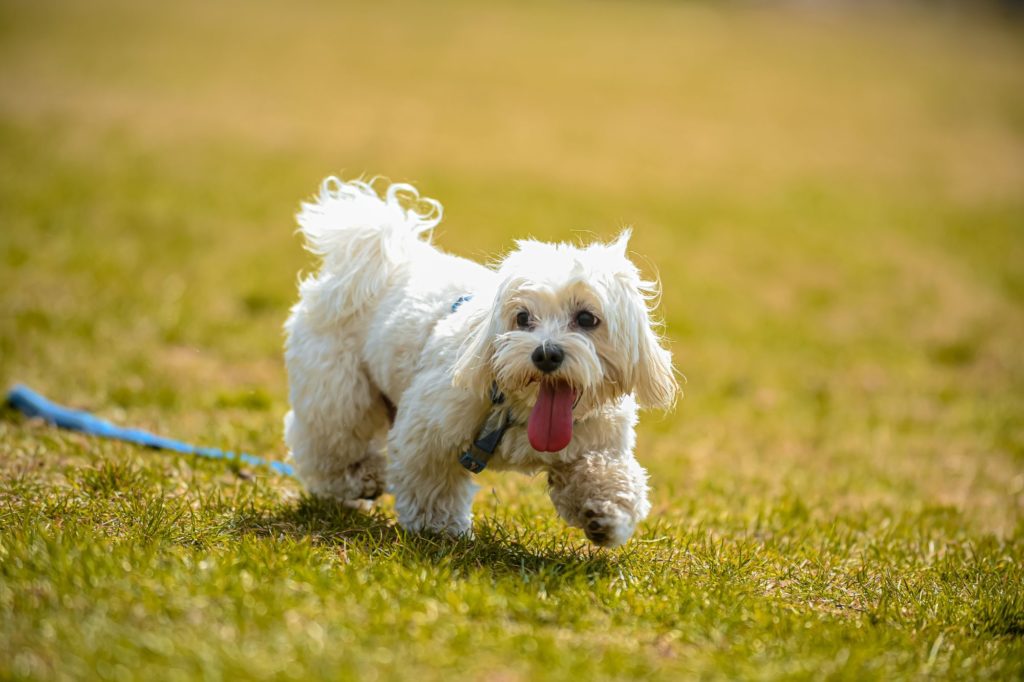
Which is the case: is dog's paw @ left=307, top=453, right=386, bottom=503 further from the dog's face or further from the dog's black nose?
the dog's black nose

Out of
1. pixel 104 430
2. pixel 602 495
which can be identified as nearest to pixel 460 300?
pixel 602 495

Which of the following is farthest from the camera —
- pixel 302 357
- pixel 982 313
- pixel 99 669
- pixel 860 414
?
pixel 982 313

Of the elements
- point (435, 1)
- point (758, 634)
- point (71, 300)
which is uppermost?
point (435, 1)

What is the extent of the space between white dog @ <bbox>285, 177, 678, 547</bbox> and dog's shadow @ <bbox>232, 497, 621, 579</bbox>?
0.13 m

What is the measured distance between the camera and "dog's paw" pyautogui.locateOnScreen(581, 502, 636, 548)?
4594 mm

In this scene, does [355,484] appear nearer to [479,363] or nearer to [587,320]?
[479,363]

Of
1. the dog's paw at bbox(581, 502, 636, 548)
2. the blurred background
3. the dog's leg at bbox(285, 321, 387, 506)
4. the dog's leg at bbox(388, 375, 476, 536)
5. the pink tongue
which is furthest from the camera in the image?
→ the blurred background

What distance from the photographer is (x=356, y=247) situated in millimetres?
5523

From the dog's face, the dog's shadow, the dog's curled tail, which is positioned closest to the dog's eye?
the dog's face

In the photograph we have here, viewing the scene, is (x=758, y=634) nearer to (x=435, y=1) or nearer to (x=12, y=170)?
(x=12, y=170)

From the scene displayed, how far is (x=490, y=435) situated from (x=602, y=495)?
1.78ft

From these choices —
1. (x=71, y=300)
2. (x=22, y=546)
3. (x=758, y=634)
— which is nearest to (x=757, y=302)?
(x=71, y=300)

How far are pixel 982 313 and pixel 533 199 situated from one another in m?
6.50

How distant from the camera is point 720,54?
112ft
